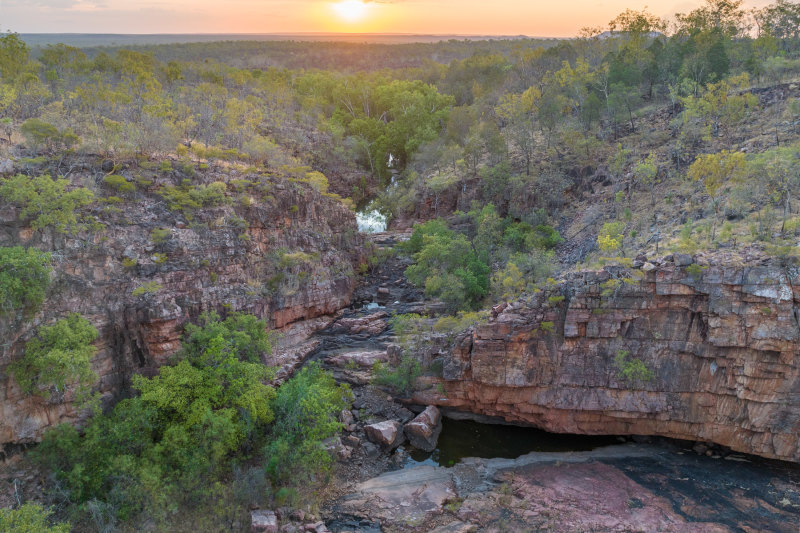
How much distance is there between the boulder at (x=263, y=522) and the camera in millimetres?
19250

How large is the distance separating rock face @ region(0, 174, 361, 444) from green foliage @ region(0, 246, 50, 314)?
2.28ft

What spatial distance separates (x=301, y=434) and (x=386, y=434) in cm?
Answer: 479

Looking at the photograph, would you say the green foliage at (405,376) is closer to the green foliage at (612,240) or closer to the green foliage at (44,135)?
the green foliage at (612,240)

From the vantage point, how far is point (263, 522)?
1945cm

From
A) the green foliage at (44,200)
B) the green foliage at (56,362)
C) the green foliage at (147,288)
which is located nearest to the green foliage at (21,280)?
the green foliage at (56,362)

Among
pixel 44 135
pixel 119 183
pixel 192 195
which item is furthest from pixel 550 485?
pixel 44 135

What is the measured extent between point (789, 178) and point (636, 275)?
11880mm

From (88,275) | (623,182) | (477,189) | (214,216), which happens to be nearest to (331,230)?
(214,216)

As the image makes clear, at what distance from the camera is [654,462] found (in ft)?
78.9

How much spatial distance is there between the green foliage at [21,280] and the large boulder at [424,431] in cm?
1748

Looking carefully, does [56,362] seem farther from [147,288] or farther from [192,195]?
[192,195]

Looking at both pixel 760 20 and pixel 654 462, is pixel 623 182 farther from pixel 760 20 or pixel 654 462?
pixel 760 20

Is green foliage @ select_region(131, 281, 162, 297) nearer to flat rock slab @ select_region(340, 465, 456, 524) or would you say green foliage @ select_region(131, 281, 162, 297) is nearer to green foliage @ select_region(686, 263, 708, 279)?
flat rock slab @ select_region(340, 465, 456, 524)

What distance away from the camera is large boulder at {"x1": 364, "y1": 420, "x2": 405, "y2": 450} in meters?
25.2
